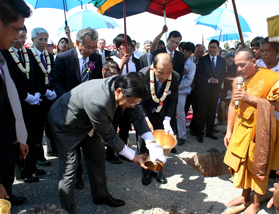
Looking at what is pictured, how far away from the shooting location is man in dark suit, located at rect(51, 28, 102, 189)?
325 cm

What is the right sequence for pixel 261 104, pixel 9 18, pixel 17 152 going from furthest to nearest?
pixel 261 104 → pixel 17 152 → pixel 9 18

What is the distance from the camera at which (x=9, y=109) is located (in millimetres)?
2152

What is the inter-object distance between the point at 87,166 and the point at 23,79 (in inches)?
62.7

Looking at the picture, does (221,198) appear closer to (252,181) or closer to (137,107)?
(252,181)

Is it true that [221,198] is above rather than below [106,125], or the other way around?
below

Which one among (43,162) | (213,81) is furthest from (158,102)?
(43,162)

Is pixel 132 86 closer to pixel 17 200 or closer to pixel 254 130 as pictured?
pixel 254 130

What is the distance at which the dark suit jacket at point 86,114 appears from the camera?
2.21 m

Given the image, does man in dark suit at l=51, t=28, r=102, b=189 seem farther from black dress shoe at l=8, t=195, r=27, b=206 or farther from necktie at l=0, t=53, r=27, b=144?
necktie at l=0, t=53, r=27, b=144

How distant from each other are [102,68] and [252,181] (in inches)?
102

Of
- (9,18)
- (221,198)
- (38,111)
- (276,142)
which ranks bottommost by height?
(221,198)

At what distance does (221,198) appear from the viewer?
3.28 metres

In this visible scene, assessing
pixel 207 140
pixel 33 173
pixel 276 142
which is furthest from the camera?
pixel 207 140

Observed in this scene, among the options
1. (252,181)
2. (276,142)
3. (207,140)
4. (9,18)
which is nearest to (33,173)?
(9,18)
